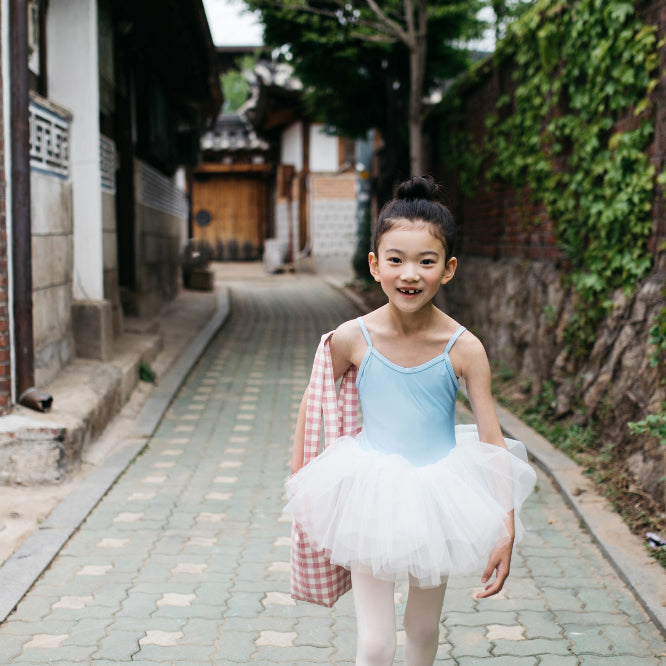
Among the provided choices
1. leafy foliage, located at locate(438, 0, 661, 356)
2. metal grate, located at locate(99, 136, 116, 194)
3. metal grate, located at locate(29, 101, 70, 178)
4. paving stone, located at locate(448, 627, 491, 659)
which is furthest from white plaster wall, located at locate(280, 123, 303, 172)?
paving stone, located at locate(448, 627, 491, 659)

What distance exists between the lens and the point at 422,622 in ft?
8.18

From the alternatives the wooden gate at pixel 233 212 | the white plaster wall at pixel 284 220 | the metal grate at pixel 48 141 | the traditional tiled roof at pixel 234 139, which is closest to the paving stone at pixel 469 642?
the metal grate at pixel 48 141

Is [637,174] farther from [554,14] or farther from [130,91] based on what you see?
[130,91]

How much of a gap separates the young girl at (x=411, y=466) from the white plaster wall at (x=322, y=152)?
72.5ft

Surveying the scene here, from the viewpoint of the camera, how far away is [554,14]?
6.90m

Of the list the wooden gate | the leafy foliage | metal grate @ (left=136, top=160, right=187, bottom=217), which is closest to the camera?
the leafy foliage

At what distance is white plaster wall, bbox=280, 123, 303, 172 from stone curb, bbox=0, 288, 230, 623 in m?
17.0

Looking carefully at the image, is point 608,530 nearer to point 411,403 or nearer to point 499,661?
point 499,661

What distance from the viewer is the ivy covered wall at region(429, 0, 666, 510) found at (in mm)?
5285

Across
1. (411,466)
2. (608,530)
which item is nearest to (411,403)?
(411,466)

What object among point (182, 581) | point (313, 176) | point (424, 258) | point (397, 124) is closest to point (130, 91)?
point (397, 124)

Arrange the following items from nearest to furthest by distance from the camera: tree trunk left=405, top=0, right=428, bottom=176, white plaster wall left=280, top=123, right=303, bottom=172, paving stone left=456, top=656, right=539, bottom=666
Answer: paving stone left=456, top=656, right=539, bottom=666 → tree trunk left=405, top=0, right=428, bottom=176 → white plaster wall left=280, top=123, right=303, bottom=172

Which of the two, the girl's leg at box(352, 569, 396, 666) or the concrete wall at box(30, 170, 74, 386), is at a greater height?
the concrete wall at box(30, 170, 74, 386)

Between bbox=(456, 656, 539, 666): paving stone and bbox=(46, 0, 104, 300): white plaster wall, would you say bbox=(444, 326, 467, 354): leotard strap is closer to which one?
bbox=(456, 656, 539, 666): paving stone
